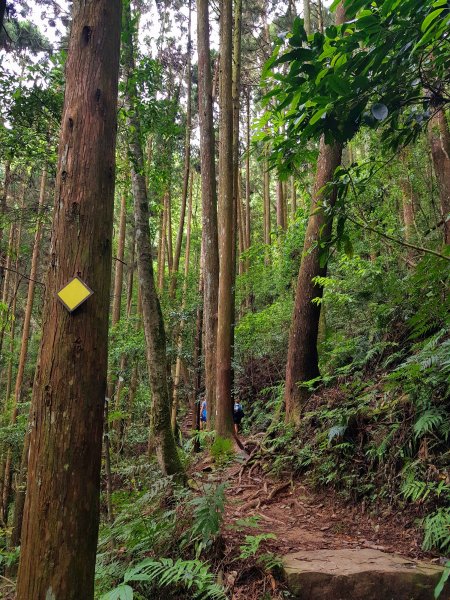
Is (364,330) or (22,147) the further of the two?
(364,330)

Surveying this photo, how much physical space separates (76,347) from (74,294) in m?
0.31

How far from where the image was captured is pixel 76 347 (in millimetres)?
2434

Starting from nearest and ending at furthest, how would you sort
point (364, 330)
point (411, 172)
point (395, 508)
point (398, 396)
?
point (395, 508), point (398, 396), point (364, 330), point (411, 172)

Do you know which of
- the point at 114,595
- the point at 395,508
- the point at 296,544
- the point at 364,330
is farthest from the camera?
the point at 364,330

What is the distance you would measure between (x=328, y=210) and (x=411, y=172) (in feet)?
27.7

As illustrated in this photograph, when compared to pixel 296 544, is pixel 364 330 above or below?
above

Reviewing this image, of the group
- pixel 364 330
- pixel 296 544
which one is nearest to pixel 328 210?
pixel 296 544

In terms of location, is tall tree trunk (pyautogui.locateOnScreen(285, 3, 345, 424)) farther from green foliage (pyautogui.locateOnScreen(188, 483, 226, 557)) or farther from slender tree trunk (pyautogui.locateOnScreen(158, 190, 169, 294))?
slender tree trunk (pyautogui.locateOnScreen(158, 190, 169, 294))

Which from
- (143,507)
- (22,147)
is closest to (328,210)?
(143,507)

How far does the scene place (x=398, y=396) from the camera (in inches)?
194

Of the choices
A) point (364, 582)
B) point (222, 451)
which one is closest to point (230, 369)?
point (222, 451)

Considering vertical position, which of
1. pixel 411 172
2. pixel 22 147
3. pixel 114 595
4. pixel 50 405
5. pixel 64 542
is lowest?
pixel 114 595

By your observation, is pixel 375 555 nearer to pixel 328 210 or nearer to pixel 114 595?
pixel 114 595

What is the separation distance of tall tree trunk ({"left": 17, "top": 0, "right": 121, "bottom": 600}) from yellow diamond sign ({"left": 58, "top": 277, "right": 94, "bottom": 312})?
0.12 ft
